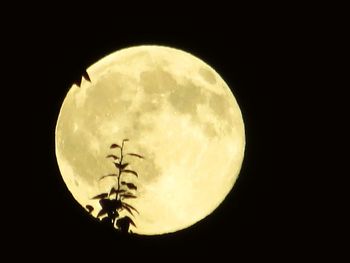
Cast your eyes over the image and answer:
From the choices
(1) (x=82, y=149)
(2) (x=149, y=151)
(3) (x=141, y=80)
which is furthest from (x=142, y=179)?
(3) (x=141, y=80)

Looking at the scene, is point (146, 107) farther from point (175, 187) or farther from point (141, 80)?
point (175, 187)

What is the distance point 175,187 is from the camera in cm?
691

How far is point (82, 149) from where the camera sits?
255 inches

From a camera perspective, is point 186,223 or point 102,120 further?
point 186,223

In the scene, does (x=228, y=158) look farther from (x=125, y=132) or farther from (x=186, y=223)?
(x=125, y=132)

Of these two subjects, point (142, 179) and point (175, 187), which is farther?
point (175, 187)

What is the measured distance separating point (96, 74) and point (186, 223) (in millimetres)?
1976

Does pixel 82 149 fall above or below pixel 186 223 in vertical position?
above

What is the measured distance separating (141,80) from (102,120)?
0.72 m

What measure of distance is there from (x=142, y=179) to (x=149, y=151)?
30 centimetres

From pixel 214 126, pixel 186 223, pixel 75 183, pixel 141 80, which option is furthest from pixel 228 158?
pixel 75 183

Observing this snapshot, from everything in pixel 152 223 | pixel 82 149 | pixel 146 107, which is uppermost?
pixel 146 107

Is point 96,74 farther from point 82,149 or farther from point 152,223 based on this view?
point 152,223

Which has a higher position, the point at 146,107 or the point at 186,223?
the point at 146,107
